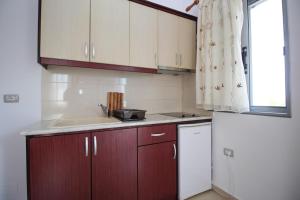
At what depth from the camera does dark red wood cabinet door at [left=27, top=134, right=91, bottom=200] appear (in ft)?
3.38

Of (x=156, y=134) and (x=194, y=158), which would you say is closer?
(x=156, y=134)

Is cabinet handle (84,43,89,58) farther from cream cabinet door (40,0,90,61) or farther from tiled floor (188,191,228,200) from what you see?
tiled floor (188,191,228,200)

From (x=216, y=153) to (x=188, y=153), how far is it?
42 centimetres

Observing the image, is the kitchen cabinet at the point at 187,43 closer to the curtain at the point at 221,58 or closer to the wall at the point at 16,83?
the curtain at the point at 221,58

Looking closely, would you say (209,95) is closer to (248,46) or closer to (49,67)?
(248,46)

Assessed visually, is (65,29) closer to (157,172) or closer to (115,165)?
(115,165)

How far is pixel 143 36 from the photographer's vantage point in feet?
5.43

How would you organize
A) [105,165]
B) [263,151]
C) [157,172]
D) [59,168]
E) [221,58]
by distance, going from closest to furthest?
1. [59,168]
2. [105,165]
3. [263,151]
4. [157,172]
5. [221,58]

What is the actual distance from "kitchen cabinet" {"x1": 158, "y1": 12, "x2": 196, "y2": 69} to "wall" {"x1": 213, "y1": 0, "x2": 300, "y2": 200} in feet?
2.63

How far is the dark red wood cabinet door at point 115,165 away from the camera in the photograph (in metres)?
1.21

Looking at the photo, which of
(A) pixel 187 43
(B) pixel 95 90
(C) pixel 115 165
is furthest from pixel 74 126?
(A) pixel 187 43

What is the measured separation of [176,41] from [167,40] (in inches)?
5.2

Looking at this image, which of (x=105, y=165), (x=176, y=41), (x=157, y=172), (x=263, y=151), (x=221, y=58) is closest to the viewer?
(x=105, y=165)

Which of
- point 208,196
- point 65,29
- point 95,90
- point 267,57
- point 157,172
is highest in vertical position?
point 65,29
